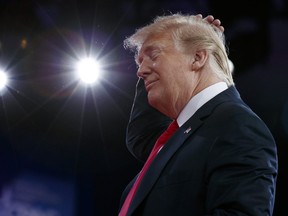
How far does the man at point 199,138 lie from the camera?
2.89 ft

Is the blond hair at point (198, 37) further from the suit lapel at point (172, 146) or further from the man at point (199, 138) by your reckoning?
the suit lapel at point (172, 146)

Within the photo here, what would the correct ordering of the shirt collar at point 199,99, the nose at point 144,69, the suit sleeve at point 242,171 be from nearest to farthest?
the suit sleeve at point 242,171 → the shirt collar at point 199,99 → the nose at point 144,69

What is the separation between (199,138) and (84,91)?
3113 millimetres

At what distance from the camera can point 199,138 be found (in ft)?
3.28

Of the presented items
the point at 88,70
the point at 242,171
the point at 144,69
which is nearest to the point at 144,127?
the point at 144,69

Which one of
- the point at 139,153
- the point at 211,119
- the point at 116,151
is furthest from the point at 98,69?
the point at 211,119

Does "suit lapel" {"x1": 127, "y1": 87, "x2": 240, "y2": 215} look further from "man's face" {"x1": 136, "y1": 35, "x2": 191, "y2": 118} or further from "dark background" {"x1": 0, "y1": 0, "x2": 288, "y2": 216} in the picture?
"dark background" {"x1": 0, "y1": 0, "x2": 288, "y2": 216}

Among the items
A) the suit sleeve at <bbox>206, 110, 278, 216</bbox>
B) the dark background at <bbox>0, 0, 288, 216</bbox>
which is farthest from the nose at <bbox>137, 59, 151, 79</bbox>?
the dark background at <bbox>0, 0, 288, 216</bbox>

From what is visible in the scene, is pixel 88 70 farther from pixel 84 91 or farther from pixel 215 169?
pixel 215 169

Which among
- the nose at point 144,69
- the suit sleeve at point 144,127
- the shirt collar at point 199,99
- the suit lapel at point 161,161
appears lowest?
the suit lapel at point 161,161

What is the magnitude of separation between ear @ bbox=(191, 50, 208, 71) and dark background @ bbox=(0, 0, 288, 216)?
85.2 inches

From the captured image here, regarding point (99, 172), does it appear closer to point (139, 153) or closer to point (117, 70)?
point (117, 70)

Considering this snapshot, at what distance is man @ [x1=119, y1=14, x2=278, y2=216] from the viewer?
2.89 ft

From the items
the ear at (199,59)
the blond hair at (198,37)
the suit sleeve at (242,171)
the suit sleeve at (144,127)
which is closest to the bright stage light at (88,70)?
the suit sleeve at (144,127)
